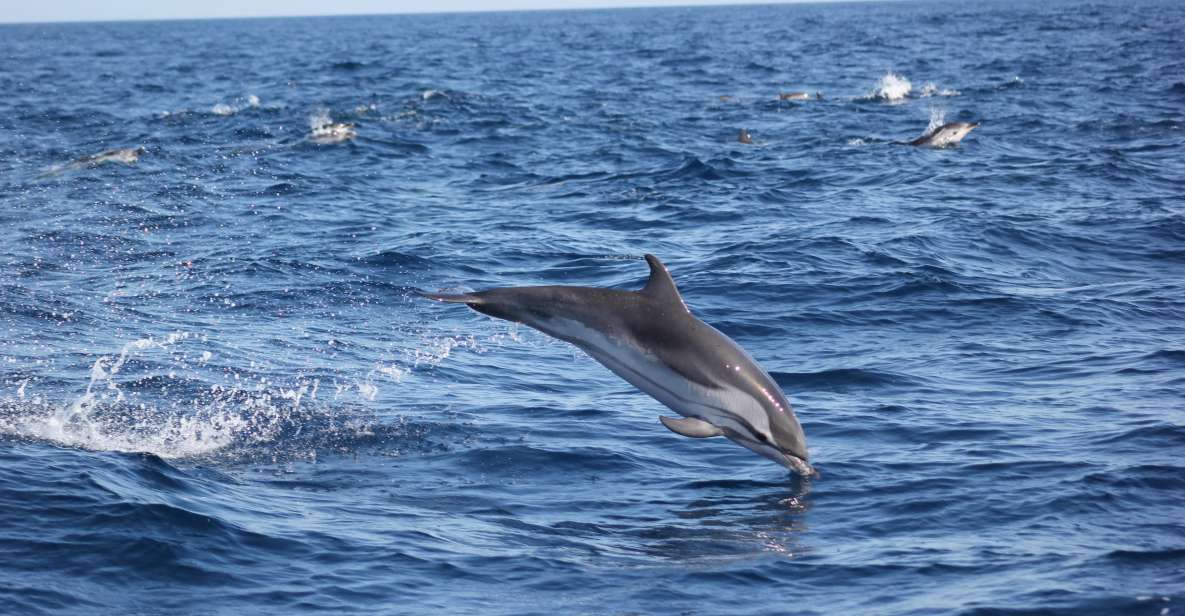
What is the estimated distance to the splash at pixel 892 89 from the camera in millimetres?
37131

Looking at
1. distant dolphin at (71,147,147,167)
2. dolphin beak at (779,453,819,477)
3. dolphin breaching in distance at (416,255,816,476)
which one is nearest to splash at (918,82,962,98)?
distant dolphin at (71,147,147,167)

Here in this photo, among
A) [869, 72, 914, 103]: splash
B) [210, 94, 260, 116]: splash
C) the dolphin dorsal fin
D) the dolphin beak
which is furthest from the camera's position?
[869, 72, 914, 103]: splash

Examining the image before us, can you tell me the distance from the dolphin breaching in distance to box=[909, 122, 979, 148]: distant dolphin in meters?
18.3

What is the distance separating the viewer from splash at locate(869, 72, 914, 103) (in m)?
37.1

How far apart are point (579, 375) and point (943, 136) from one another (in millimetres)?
15620

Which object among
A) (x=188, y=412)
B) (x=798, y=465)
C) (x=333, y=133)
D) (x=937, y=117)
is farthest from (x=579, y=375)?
(x=937, y=117)

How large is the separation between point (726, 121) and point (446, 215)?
13.1 metres

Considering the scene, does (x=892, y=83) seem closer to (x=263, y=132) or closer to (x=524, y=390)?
(x=263, y=132)

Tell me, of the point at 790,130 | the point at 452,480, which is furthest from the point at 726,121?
the point at 452,480

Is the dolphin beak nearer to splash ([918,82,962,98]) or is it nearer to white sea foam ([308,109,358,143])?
white sea foam ([308,109,358,143])

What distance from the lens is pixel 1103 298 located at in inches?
571

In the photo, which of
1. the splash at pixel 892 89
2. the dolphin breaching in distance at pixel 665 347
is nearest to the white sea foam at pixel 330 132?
the splash at pixel 892 89

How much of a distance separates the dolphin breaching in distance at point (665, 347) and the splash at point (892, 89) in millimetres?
28916

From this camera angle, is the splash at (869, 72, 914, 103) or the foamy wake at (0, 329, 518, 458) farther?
the splash at (869, 72, 914, 103)
